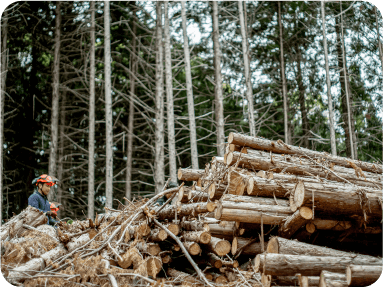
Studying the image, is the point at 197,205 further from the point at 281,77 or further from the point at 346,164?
the point at 281,77

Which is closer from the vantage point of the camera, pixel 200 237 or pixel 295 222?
pixel 295 222

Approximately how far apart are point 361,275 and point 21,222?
5.86 metres

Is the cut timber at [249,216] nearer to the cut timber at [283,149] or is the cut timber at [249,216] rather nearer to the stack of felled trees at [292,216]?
the stack of felled trees at [292,216]

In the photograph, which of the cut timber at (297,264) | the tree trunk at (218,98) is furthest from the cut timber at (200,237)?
the tree trunk at (218,98)

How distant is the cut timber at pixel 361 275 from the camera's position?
12.0 ft

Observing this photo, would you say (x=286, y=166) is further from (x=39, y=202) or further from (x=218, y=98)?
(x=218, y=98)

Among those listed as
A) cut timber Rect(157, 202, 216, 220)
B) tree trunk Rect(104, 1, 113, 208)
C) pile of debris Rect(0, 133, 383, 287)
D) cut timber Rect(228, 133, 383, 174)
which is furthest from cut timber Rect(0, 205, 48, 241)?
tree trunk Rect(104, 1, 113, 208)

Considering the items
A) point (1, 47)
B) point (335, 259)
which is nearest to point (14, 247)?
point (335, 259)

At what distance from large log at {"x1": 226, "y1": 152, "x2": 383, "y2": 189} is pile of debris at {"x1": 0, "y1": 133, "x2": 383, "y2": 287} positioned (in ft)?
0.07

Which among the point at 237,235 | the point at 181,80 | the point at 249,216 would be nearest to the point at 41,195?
the point at 237,235

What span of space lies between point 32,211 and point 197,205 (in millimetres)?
3401

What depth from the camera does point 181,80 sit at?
779 inches

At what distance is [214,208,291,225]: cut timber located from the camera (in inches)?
186

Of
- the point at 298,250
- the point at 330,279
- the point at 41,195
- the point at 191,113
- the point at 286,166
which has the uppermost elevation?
the point at 191,113
